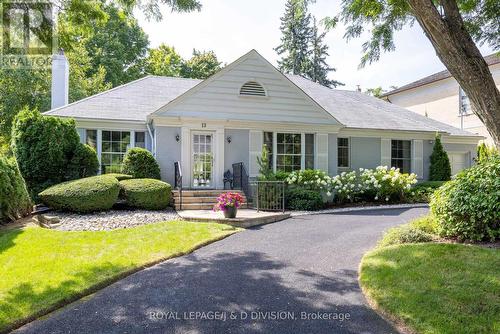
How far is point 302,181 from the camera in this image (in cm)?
1234

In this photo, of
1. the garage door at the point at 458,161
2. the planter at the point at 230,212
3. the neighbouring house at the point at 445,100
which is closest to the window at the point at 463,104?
the neighbouring house at the point at 445,100

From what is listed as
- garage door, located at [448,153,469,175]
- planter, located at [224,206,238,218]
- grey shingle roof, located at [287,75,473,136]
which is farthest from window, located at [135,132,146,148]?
garage door, located at [448,153,469,175]

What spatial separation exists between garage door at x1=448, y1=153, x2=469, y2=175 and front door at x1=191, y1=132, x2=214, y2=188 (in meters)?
12.0

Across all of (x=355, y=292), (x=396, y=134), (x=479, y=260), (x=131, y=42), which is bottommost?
(x=355, y=292)

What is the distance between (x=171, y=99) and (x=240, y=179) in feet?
17.2

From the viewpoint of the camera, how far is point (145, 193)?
33.0 ft

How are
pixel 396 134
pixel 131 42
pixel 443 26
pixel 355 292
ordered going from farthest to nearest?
pixel 131 42 < pixel 396 134 < pixel 443 26 < pixel 355 292

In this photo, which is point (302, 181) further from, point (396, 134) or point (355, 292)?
point (355, 292)

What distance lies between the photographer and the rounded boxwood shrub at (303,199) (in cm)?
1155

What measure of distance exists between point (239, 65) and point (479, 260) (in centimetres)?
1017

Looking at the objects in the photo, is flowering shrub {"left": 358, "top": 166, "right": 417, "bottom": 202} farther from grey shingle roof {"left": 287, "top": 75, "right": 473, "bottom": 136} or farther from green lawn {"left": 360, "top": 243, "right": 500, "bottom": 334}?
green lawn {"left": 360, "top": 243, "right": 500, "bottom": 334}

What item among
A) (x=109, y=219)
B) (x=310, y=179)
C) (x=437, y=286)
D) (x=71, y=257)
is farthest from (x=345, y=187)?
(x=71, y=257)

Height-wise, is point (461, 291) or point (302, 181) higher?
point (302, 181)

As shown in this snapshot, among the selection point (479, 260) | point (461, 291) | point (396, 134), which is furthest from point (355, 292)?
point (396, 134)
